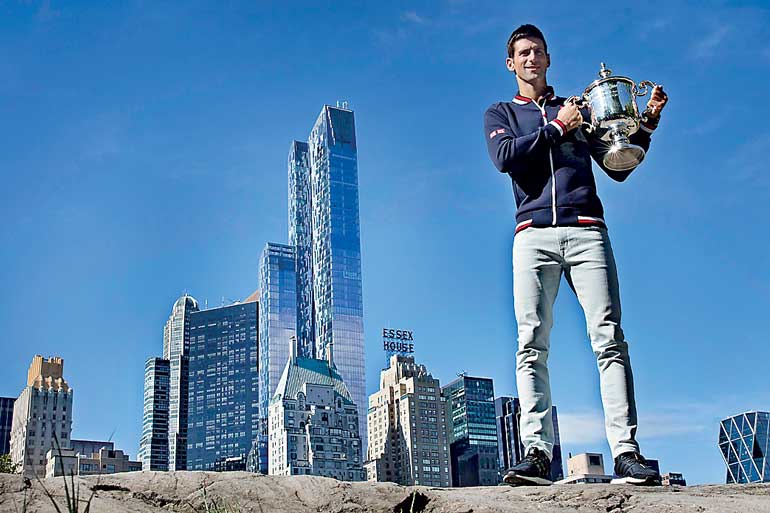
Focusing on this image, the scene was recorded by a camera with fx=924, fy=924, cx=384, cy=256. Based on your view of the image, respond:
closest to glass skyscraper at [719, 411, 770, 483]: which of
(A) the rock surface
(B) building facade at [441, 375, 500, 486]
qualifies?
(B) building facade at [441, 375, 500, 486]

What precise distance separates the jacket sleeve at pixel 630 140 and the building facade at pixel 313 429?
4764 inches

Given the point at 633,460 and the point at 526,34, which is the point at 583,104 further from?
the point at 633,460

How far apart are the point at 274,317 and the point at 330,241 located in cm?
1784

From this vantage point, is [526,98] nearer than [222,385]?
Yes

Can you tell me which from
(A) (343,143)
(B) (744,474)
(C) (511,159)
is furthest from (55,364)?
(C) (511,159)

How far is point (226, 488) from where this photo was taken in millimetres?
3850

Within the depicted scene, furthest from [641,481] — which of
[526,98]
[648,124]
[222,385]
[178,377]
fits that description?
[178,377]

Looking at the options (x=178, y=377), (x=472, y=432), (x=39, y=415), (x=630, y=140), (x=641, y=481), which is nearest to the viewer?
(x=641, y=481)

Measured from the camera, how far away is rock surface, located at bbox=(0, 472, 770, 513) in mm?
3754

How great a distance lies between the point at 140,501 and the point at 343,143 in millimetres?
178922

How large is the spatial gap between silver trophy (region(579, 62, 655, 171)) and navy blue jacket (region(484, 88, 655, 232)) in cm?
8

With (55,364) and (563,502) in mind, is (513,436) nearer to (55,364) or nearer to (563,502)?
(55,364)

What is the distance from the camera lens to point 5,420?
487 feet

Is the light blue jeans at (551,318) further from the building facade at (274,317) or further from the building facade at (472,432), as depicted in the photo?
the building facade at (274,317)
